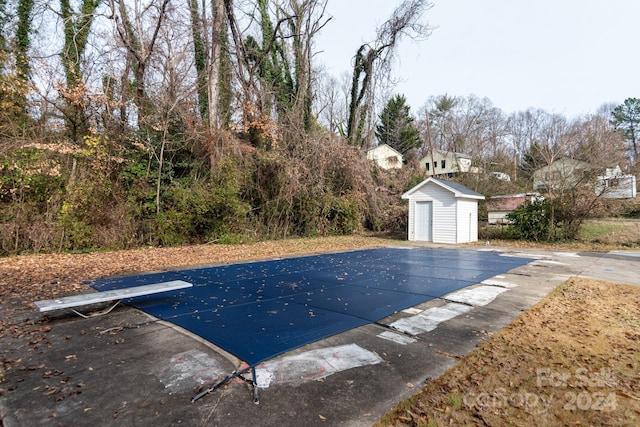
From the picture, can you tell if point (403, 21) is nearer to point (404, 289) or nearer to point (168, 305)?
point (404, 289)

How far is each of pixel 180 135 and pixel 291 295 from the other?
9448 millimetres

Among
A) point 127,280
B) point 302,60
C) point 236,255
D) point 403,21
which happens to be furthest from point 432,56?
point 127,280

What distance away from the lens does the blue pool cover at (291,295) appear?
3312 mm

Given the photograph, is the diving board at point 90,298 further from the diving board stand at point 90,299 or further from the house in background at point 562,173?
the house in background at point 562,173

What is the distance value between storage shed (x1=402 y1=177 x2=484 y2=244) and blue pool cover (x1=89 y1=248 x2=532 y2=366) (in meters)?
4.48

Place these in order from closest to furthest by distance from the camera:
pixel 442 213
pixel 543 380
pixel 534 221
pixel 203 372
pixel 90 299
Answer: pixel 543 380
pixel 203 372
pixel 90 299
pixel 534 221
pixel 442 213

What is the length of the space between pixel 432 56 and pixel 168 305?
1815cm

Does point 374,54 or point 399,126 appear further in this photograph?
point 399,126

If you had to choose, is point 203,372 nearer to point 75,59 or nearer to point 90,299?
point 90,299

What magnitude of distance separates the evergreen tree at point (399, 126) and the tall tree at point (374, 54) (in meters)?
13.6

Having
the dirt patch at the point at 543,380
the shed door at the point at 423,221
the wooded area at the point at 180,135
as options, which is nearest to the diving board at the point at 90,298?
the dirt patch at the point at 543,380

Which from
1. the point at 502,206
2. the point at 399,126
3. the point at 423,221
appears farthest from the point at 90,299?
the point at 399,126

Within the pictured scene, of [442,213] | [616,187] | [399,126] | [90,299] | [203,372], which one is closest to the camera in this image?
[203,372]

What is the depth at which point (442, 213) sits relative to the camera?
13.1 m
